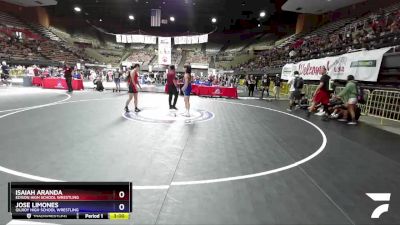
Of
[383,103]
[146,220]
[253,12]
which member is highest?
[253,12]

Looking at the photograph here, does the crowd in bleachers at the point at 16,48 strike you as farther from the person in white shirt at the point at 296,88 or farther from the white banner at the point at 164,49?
the person in white shirt at the point at 296,88

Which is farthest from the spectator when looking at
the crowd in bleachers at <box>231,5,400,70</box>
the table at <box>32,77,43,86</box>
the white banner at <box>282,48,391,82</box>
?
the table at <box>32,77,43,86</box>

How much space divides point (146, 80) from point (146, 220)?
3121cm

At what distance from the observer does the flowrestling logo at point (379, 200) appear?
3.24 meters

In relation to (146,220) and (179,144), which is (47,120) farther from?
(146,220)

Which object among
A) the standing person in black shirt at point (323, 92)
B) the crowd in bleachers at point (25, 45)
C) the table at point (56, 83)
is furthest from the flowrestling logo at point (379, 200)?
the crowd in bleachers at point (25, 45)

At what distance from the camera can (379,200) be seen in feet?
11.9

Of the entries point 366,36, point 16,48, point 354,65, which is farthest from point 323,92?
point 16,48

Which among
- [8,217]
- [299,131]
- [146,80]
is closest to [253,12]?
[146,80]

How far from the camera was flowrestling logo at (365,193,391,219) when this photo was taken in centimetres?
324

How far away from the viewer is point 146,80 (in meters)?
33.1
